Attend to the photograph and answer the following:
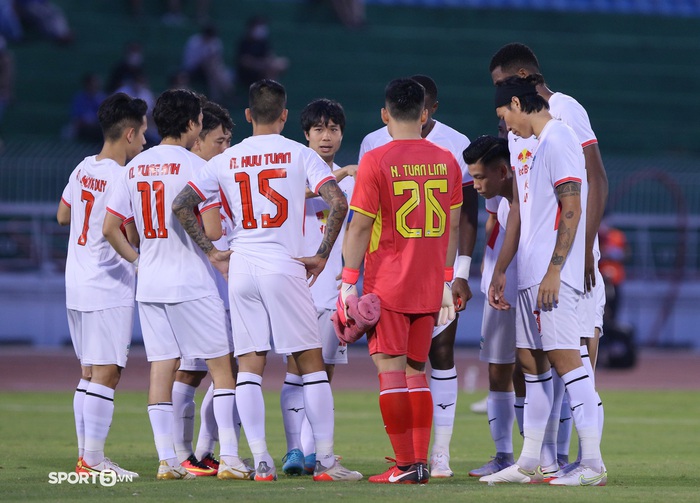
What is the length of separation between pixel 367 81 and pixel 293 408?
765 inches

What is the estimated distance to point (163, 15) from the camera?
26.5 metres

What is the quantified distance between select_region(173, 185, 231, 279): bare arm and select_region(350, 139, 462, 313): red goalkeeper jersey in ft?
3.26

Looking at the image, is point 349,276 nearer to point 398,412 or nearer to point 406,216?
point 406,216

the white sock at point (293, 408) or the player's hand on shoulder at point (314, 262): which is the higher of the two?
the player's hand on shoulder at point (314, 262)

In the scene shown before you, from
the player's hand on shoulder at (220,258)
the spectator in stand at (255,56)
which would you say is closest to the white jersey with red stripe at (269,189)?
the player's hand on shoulder at (220,258)

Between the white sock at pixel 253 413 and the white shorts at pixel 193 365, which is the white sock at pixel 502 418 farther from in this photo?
the white shorts at pixel 193 365

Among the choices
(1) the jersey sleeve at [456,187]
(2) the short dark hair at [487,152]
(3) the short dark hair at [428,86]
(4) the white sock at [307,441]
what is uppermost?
(3) the short dark hair at [428,86]

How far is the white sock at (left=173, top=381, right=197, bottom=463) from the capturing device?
805cm

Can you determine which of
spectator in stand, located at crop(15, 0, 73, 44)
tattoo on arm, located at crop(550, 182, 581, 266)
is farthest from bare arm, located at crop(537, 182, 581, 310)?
spectator in stand, located at crop(15, 0, 73, 44)

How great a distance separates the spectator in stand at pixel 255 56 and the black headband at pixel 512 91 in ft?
57.0

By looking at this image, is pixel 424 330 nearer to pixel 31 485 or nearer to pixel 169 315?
pixel 169 315

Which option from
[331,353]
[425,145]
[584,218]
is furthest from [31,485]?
[584,218]

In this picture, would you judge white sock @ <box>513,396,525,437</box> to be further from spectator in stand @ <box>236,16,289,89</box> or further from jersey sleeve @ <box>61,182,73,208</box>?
spectator in stand @ <box>236,16,289,89</box>

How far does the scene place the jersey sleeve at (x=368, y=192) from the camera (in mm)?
7055
